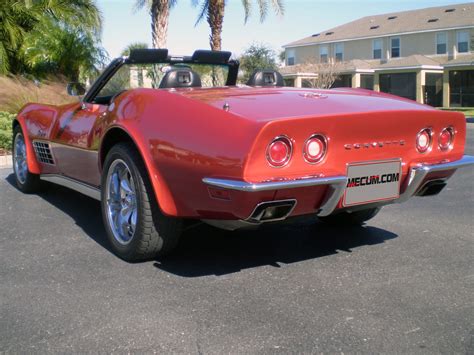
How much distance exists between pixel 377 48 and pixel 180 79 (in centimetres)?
3744

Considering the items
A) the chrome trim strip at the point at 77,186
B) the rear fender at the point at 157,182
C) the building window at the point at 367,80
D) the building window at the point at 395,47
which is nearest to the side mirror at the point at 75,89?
the chrome trim strip at the point at 77,186

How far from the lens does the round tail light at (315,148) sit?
316cm

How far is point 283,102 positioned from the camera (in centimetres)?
343

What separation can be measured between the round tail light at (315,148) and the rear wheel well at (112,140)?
1.19 metres

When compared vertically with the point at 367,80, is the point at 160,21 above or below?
above

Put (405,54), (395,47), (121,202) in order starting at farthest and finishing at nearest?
(395,47) < (405,54) < (121,202)

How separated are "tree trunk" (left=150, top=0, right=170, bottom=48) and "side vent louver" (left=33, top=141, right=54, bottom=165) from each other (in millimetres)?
11785

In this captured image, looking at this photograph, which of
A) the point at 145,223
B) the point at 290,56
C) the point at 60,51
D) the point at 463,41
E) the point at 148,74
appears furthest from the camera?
the point at 290,56

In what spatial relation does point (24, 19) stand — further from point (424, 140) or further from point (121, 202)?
point (424, 140)

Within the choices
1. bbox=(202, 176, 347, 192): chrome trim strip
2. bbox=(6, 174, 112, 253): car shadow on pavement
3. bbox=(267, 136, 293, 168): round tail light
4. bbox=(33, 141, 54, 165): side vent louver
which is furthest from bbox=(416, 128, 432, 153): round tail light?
bbox=(33, 141, 54, 165): side vent louver

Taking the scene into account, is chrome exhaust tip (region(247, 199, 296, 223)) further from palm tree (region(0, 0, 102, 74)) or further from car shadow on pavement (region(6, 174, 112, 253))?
palm tree (region(0, 0, 102, 74))

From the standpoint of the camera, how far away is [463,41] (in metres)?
34.7

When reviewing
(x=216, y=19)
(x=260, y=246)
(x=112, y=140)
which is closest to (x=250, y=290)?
(x=260, y=246)

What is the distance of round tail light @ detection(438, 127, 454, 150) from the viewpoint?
3691 mm
